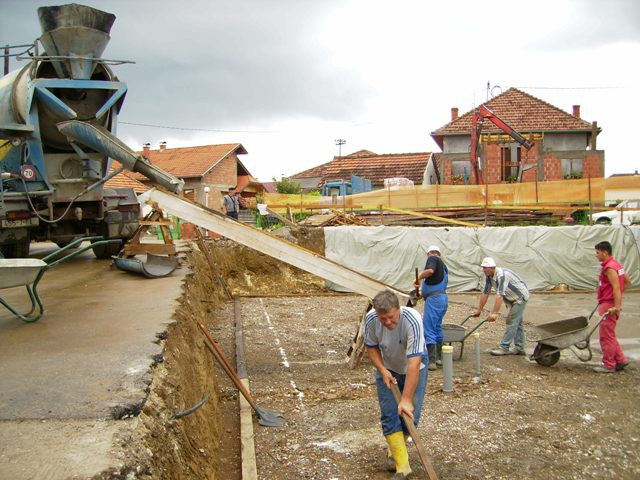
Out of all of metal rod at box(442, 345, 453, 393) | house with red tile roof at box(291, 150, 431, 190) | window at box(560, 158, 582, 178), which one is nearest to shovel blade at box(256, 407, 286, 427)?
metal rod at box(442, 345, 453, 393)

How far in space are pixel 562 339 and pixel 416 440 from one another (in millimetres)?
4682

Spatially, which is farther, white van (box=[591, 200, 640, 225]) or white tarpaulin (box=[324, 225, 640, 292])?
white van (box=[591, 200, 640, 225])

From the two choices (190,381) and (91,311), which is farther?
(91,311)

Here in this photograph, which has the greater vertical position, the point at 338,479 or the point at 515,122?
the point at 515,122

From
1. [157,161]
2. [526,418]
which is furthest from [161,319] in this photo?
[157,161]

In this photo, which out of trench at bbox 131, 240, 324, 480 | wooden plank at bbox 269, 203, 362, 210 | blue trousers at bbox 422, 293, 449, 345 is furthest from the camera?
wooden plank at bbox 269, 203, 362, 210

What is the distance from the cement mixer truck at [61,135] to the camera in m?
9.72

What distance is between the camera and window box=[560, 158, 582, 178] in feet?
97.3

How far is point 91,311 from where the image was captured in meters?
7.01

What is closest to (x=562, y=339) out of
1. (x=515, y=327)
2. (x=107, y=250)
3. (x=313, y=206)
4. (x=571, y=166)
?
(x=515, y=327)

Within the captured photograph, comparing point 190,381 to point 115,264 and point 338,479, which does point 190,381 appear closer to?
point 338,479

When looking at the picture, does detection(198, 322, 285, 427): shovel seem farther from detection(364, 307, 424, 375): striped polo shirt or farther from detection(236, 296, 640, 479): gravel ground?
detection(364, 307, 424, 375): striped polo shirt

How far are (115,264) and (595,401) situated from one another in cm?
819

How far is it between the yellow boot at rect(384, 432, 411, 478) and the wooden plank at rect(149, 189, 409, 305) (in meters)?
3.09
